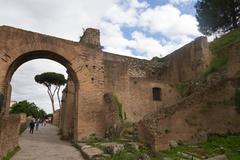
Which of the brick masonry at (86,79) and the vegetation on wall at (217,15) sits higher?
the vegetation on wall at (217,15)

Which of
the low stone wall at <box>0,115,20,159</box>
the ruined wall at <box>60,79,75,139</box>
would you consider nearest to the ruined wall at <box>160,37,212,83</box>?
the ruined wall at <box>60,79,75,139</box>

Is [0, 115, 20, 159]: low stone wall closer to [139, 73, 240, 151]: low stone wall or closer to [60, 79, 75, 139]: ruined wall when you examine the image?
[139, 73, 240, 151]: low stone wall

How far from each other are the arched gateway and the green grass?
194 inches

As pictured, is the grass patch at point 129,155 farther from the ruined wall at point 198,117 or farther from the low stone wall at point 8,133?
the low stone wall at point 8,133

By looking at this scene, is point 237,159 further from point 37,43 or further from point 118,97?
point 37,43

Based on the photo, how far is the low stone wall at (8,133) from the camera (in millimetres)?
8164

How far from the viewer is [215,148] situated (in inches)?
394

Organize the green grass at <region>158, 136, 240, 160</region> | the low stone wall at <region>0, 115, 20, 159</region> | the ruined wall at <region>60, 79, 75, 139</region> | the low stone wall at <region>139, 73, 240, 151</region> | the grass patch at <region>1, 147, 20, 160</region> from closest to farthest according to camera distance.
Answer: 1. the low stone wall at <region>0, 115, 20, 159</region>
2. the grass patch at <region>1, 147, 20, 160</region>
3. the green grass at <region>158, 136, 240, 160</region>
4. the low stone wall at <region>139, 73, 240, 151</region>
5. the ruined wall at <region>60, 79, 75, 139</region>

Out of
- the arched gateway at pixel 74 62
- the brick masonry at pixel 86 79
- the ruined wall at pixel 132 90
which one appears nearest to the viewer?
the arched gateway at pixel 74 62

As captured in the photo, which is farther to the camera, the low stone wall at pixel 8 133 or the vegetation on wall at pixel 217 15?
the vegetation on wall at pixel 217 15

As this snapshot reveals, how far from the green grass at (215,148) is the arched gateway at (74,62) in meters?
4.92

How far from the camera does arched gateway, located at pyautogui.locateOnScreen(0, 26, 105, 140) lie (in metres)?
12.4

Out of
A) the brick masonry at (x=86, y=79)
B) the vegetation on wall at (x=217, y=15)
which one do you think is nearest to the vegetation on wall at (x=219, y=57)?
the brick masonry at (x=86, y=79)

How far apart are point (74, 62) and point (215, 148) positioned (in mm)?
7669
